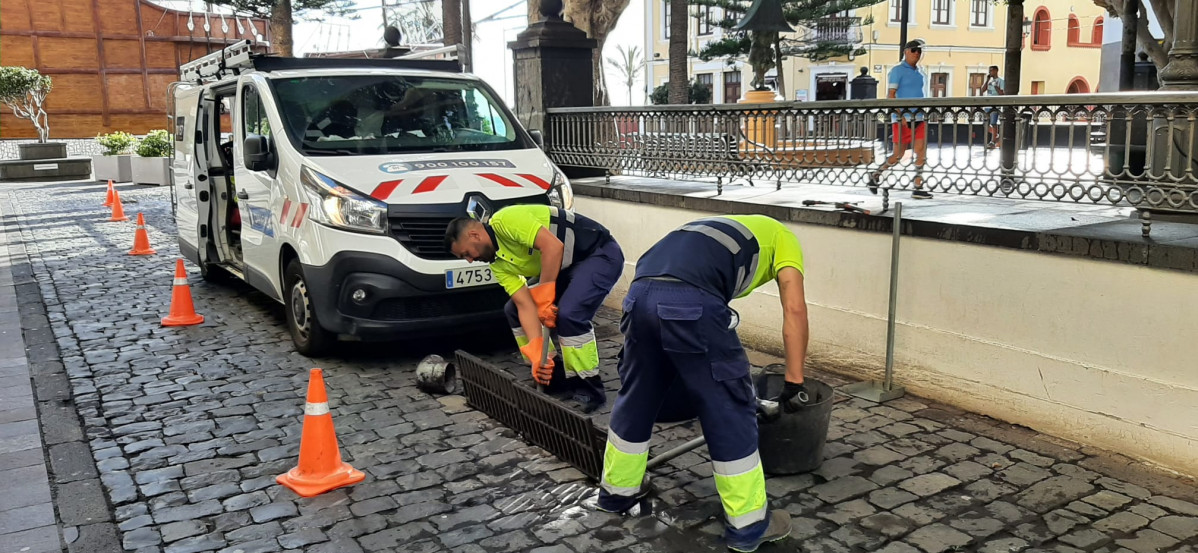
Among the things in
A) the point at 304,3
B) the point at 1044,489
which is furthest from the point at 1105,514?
the point at 304,3

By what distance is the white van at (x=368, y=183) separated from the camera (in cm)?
627

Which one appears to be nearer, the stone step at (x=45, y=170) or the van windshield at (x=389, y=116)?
the van windshield at (x=389, y=116)

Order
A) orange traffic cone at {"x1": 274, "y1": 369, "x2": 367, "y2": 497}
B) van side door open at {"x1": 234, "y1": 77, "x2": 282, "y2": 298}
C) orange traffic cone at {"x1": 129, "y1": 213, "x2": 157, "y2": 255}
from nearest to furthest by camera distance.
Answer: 1. orange traffic cone at {"x1": 274, "y1": 369, "x2": 367, "y2": 497}
2. van side door open at {"x1": 234, "y1": 77, "x2": 282, "y2": 298}
3. orange traffic cone at {"x1": 129, "y1": 213, "x2": 157, "y2": 255}

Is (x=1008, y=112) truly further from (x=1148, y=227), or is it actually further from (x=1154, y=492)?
(x=1154, y=492)

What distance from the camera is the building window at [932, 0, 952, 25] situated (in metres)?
42.9

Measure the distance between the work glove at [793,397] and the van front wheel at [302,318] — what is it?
3.71 metres

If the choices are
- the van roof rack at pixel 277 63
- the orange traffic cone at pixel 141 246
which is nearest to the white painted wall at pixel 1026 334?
the van roof rack at pixel 277 63

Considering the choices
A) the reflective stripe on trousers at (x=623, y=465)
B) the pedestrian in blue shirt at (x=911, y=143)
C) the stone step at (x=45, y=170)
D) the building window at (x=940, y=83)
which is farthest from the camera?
the building window at (x=940, y=83)

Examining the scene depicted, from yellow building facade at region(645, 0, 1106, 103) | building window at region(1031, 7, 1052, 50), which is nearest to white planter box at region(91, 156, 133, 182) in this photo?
yellow building facade at region(645, 0, 1106, 103)

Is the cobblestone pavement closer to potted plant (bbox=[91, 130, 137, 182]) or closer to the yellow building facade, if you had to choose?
potted plant (bbox=[91, 130, 137, 182])

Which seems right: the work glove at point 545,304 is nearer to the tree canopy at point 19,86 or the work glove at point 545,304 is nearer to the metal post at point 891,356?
the metal post at point 891,356

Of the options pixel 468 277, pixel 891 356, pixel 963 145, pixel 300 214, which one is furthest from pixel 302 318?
pixel 963 145

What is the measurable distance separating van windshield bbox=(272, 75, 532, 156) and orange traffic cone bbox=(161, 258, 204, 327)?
1.97 meters

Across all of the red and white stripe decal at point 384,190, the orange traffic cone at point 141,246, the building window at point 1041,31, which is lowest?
the orange traffic cone at point 141,246
